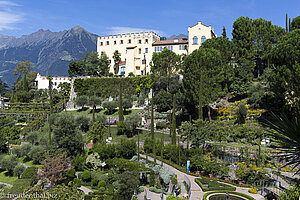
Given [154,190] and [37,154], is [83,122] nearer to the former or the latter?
[37,154]

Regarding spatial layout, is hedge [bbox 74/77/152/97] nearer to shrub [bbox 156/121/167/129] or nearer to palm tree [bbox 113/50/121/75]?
palm tree [bbox 113/50/121/75]

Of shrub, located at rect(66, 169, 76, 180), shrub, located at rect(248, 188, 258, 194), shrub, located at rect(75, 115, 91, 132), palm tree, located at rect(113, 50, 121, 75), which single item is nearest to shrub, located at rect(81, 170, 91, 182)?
shrub, located at rect(66, 169, 76, 180)

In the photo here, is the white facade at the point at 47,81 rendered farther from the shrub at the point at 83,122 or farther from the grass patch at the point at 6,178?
the grass patch at the point at 6,178

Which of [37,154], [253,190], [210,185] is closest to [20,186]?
[37,154]

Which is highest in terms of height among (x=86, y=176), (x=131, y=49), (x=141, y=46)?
(x=141, y=46)

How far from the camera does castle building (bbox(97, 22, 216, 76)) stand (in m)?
71.1

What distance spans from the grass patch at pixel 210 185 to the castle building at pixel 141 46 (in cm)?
4814

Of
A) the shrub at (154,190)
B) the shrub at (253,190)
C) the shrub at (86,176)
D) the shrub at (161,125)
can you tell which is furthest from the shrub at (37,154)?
the shrub at (253,190)

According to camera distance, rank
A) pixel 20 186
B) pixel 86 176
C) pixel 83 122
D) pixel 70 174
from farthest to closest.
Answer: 1. pixel 83 122
2. pixel 86 176
3. pixel 70 174
4. pixel 20 186

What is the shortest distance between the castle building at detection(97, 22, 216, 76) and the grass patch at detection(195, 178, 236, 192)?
48.1 metres

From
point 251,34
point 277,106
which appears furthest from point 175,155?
point 251,34

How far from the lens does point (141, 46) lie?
79938 millimetres

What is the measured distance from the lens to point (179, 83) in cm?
6469

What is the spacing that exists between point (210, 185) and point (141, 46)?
193 ft
